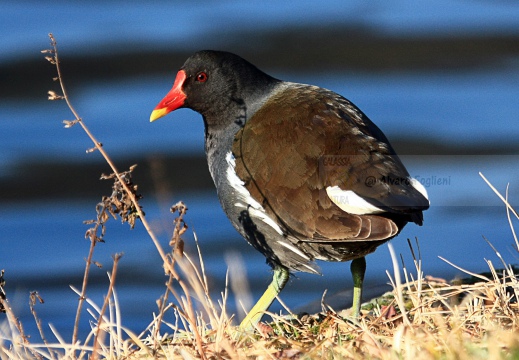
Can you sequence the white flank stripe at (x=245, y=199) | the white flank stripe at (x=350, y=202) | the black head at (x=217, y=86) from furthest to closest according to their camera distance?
the black head at (x=217, y=86) → the white flank stripe at (x=245, y=199) → the white flank stripe at (x=350, y=202)

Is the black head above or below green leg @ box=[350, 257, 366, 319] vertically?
above

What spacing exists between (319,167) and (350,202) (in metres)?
0.24

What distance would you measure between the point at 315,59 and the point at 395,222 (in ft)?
24.1

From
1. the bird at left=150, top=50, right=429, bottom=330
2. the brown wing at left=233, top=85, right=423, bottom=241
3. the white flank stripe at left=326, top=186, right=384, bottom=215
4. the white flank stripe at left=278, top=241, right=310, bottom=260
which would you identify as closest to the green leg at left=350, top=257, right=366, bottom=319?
the bird at left=150, top=50, right=429, bottom=330

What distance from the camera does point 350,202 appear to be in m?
4.04

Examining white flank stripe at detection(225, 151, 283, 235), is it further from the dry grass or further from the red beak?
the red beak

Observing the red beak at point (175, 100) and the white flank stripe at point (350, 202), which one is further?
the red beak at point (175, 100)

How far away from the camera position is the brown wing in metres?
3.98

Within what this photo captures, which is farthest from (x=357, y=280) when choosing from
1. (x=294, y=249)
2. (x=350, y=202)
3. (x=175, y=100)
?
(x=175, y=100)

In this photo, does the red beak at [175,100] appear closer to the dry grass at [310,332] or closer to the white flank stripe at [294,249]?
the white flank stripe at [294,249]

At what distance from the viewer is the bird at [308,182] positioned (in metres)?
4.00

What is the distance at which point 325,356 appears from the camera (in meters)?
3.01

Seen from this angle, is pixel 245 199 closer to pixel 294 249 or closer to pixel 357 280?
pixel 294 249

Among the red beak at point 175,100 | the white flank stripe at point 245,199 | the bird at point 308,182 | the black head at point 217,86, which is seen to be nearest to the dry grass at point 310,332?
the bird at point 308,182
